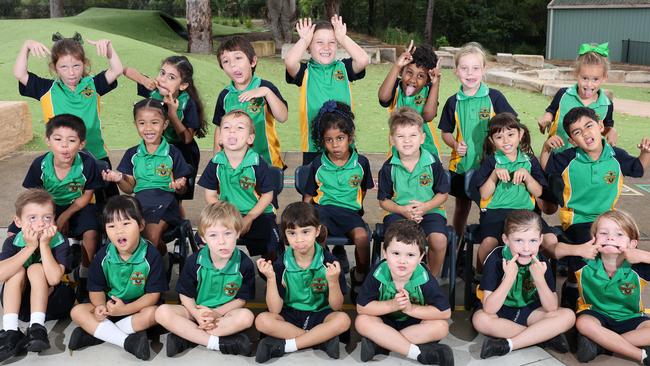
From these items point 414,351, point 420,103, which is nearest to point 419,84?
point 420,103

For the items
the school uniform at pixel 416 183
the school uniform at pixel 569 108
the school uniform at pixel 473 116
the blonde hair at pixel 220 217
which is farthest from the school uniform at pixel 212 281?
the school uniform at pixel 569 108

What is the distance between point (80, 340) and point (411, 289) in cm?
188

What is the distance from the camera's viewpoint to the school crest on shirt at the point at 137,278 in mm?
3982

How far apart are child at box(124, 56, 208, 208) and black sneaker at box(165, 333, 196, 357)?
4.94ft

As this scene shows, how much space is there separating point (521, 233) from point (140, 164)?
259cm

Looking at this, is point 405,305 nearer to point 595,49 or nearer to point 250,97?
point 250,97

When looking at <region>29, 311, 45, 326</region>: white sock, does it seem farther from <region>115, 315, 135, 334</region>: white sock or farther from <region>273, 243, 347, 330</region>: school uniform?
<region>273, 243, 347, 330</region>: school uniform

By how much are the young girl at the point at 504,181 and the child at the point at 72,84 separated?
103 inches

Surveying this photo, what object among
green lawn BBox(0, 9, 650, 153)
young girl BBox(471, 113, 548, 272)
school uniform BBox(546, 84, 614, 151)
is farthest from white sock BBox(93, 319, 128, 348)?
green lawn BBox(0, 9, 650, 153)

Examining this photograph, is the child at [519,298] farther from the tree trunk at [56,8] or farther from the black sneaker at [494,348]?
the tree trunk at [56,8]

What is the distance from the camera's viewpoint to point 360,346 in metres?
3.94

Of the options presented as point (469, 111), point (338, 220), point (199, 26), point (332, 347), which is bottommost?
point (332, 347)

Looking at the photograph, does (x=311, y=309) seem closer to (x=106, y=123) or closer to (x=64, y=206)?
(x=64, y=206)

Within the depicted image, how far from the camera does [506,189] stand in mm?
4488
